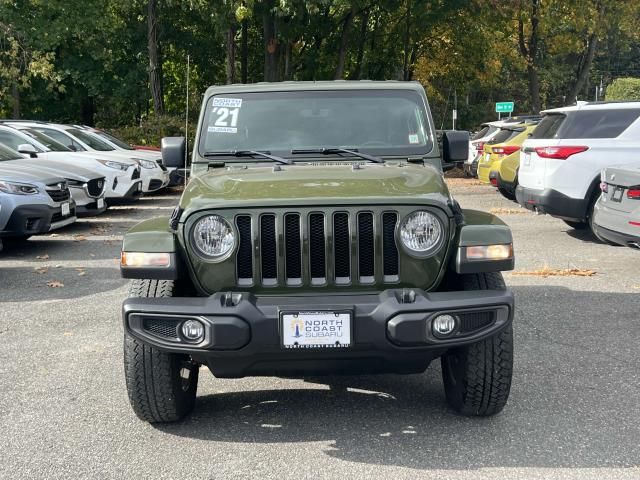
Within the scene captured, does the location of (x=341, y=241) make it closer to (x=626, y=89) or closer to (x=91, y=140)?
(x=91, y=140)

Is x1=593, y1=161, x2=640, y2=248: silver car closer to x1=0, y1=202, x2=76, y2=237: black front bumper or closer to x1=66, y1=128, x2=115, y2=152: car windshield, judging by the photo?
x1=0, y1=202, x2=76, y2=237: black front bumper

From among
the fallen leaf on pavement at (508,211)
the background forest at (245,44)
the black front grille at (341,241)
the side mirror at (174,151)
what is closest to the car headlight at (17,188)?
the side mirror at (174,151)

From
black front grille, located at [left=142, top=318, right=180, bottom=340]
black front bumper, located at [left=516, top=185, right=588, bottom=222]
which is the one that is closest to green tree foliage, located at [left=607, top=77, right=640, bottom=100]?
black front bumper, located at [left=516, top=185, right=588, bottom=222]

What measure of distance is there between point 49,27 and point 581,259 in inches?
932

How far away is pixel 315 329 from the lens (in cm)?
388

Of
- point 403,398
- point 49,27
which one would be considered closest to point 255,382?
point 403,398

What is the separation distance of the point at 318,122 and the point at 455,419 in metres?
2.13

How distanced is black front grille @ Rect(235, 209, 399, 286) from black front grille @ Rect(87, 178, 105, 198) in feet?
31.5

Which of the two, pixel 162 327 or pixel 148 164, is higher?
pixel 162 327

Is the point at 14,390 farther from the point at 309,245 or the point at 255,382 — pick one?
the point at 309,245

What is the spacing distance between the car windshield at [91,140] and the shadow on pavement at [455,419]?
507 inches

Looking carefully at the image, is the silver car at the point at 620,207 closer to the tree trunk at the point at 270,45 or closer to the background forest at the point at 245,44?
the background forest at the point at 245,44

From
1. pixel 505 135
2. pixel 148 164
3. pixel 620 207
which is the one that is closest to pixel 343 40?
pixel 505 135

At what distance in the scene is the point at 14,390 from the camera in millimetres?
5086
